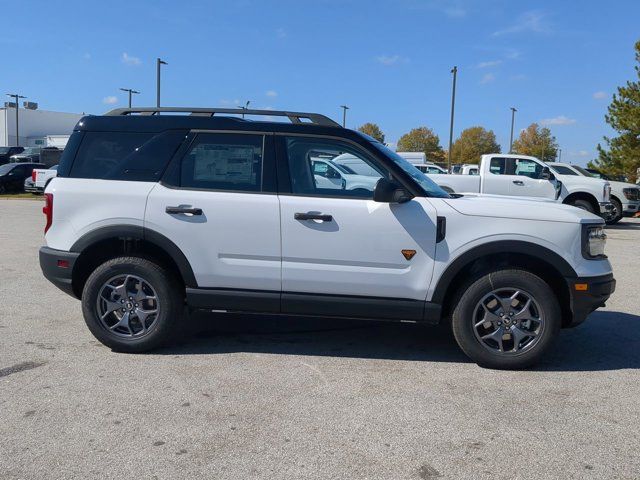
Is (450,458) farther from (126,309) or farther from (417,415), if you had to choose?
(126,309)

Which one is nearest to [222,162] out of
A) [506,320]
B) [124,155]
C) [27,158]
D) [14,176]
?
[124,155]

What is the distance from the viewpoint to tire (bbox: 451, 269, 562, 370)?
4.60 m

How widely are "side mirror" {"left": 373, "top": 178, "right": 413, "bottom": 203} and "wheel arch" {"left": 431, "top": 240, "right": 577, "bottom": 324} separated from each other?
Result: 656mm

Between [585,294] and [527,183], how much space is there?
11.7 m

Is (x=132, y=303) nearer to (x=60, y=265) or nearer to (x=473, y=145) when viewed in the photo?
(x=60, y=265)

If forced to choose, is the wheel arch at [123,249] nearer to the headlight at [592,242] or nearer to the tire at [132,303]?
the tire at [132,303]

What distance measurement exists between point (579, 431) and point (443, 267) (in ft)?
4.91

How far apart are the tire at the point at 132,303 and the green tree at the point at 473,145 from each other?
7811 centimetres

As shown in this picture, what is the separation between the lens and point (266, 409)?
3.91 meters

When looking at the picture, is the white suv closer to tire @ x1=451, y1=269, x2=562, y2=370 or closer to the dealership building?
tire @ x1=451, y1=269, x2=562, y2=370

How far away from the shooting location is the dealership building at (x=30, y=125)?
259ft

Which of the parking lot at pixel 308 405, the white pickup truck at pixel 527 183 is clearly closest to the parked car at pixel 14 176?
the white pickup truck at pixel 527 183

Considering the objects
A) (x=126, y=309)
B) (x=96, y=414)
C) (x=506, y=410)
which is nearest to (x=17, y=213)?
(x=126, y=309)

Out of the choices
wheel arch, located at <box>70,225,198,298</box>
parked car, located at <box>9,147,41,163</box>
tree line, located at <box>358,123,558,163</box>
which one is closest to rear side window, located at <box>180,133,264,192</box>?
wheel arch, located at <box>70,225,198,298</box>
